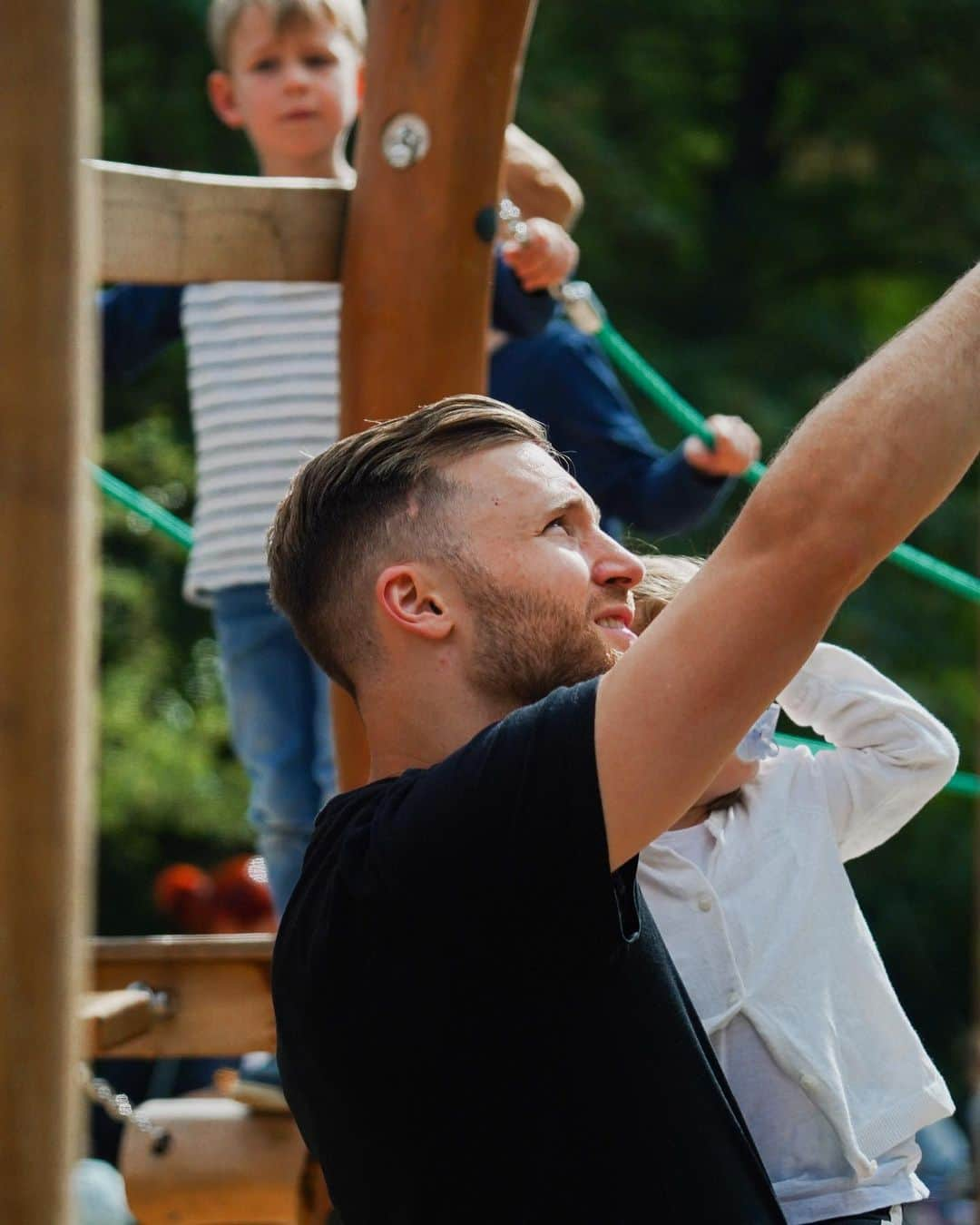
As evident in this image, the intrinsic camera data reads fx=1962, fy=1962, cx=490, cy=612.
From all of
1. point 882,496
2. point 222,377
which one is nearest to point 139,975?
point 222,377

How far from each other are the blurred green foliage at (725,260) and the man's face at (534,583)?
Result: 5.76m

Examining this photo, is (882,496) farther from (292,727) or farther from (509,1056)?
(292,727)

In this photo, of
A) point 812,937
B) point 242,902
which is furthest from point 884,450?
point 242,902

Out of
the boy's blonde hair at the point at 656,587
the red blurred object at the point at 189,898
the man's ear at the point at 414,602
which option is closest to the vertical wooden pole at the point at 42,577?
the man's ear at the point at 414,602

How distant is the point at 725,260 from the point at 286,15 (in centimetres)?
626

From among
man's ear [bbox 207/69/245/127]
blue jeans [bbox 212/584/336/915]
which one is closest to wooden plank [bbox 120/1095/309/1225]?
blue jeans [bbox 212/584/336/915]

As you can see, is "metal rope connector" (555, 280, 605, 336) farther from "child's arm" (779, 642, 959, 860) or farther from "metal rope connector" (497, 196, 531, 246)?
"child's arm" (779, 642, 959, 860)

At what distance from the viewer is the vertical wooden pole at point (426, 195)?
2.30 metres

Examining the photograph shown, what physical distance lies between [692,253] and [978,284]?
7.68m

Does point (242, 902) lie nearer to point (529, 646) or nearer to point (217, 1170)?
point (217, 1170)

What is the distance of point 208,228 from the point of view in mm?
2316

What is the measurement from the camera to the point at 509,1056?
1.36 meters

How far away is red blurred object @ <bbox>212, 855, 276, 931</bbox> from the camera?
441 cm

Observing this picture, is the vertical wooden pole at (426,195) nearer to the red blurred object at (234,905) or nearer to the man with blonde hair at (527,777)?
the man with blonde hair at (527,777)
